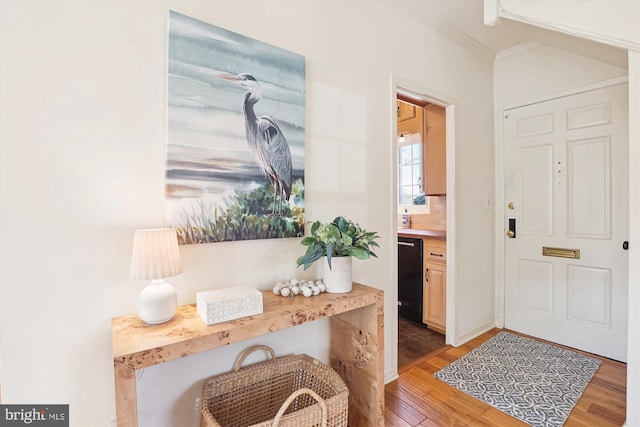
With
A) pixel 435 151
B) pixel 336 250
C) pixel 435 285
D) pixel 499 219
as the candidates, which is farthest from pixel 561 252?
pixel 336 250

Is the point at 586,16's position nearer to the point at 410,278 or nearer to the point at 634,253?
the point at 634,253

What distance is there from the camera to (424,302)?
292cm

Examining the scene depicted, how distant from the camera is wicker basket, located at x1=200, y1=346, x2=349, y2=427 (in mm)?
1258

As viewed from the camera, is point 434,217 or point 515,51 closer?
point 515,51

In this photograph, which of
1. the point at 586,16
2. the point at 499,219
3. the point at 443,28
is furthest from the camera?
the point at 499,219

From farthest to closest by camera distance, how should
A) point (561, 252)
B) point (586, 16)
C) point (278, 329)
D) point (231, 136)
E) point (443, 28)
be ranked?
point (561, 252) < point (443, 28) < point (586, 16) < point (231, 136) < point (278, 329)

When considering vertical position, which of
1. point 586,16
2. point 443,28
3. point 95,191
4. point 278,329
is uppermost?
point 443,28

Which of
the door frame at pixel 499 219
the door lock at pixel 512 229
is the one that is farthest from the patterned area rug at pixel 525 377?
the door lock at pixel 512 229

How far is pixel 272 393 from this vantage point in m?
1.53

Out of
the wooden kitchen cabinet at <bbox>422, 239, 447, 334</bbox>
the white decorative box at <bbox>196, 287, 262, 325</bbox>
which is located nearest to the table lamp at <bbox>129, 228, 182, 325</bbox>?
the white decorative box at <bbox>196, 287, 262, 325</bbox>

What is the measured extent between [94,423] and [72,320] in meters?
0.42

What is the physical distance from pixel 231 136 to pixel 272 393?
131 centimetres

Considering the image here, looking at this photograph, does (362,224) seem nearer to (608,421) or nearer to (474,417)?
(474,417)

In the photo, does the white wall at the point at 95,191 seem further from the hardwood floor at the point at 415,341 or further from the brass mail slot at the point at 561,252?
Result: the brass mail slot at the point at 561,252
